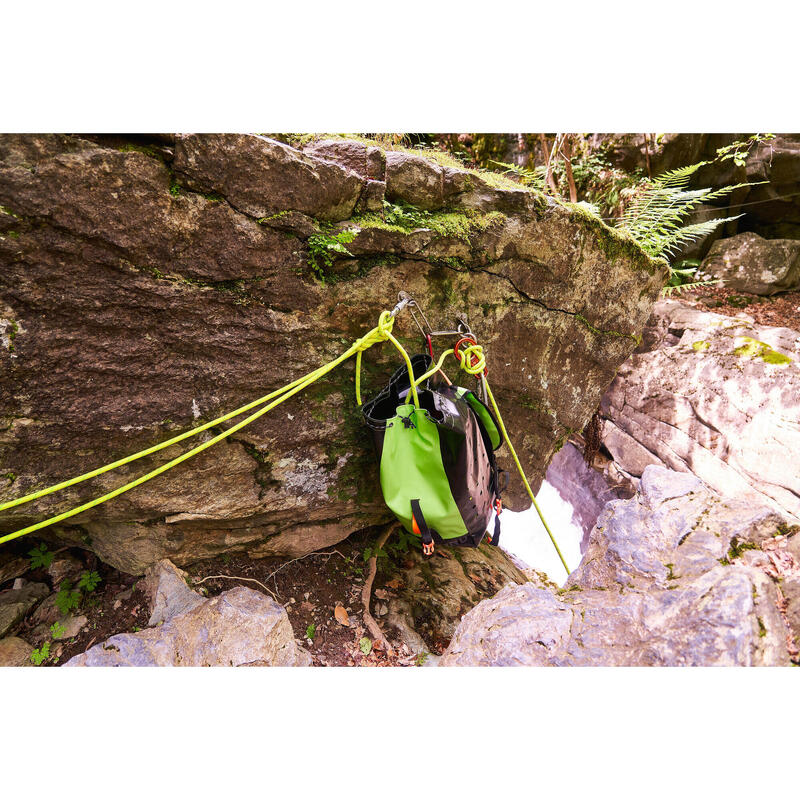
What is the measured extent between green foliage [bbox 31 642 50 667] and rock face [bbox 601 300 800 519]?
5.37 meters

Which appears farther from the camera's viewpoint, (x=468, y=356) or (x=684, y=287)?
(x=684, y=287)

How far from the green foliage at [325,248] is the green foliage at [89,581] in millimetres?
2325

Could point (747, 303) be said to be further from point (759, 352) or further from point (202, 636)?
point (202, 636)

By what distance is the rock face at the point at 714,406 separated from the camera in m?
3.54

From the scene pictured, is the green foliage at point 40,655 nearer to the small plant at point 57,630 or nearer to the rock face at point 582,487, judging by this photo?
the small plant at point 57,630

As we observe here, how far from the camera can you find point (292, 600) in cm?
225

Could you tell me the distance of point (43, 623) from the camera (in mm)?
1973

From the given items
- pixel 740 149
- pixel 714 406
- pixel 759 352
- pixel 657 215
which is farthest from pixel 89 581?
pixel 740 149

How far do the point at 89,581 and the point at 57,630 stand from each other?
26 cm

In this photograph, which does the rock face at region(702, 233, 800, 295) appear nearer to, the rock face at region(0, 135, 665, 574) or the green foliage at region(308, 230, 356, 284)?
the rock face at region(0, 135, 665, 574)

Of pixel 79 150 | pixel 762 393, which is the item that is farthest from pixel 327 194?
pixel 762 393

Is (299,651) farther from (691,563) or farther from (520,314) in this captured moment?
(520,314)

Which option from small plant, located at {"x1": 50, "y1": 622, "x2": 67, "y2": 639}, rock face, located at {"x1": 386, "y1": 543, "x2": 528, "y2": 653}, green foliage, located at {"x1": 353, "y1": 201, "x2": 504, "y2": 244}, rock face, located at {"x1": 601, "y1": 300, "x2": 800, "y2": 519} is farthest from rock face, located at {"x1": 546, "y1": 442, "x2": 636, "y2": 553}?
small plant, located at {"x1": 50, "y1": 622, "x2": 67, "y2": 639}

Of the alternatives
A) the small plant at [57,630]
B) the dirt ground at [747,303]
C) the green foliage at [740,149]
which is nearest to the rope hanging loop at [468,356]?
the small plant at [57,630]
